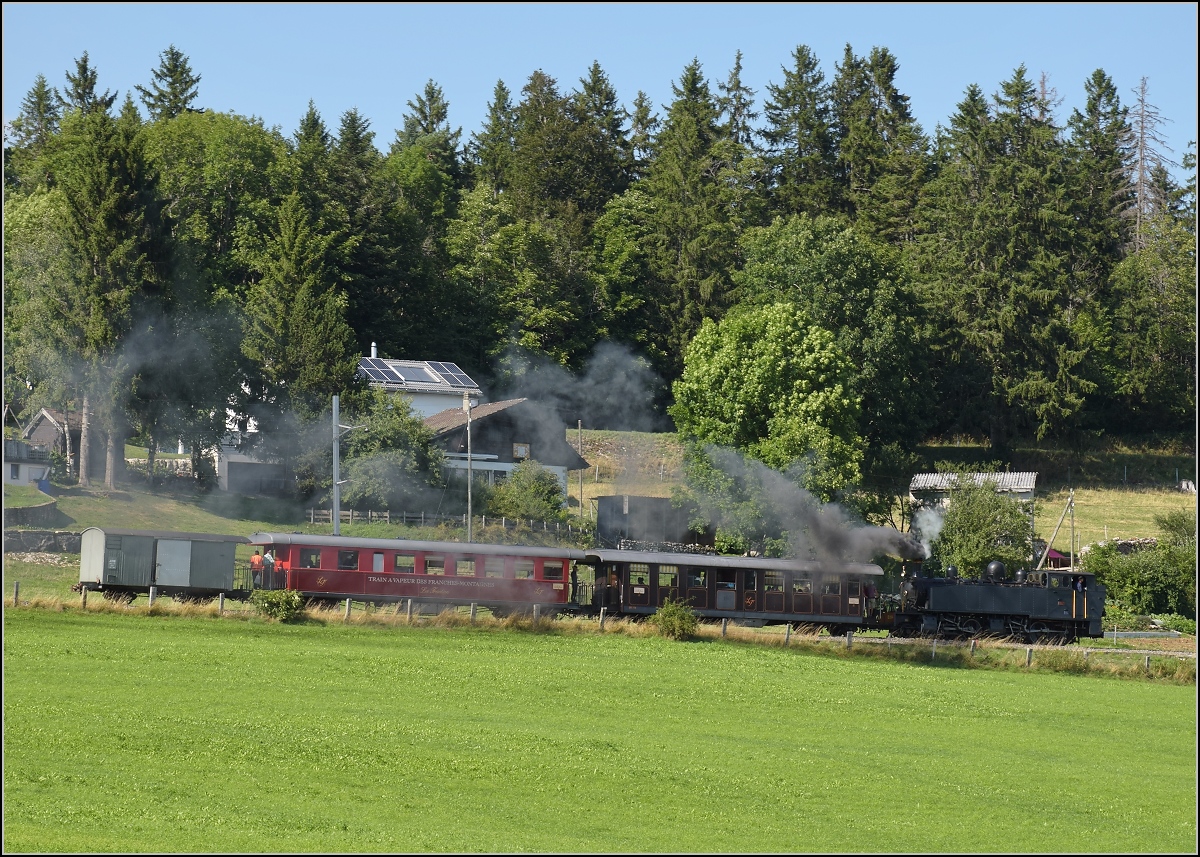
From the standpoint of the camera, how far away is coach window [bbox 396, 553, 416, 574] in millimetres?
41719

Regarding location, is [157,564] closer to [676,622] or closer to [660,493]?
[676,622]

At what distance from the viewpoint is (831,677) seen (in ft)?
117

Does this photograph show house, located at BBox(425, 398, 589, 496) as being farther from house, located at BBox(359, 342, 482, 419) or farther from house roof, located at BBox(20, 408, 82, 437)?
house roof, located at BBox(20, 408, 82, 437)

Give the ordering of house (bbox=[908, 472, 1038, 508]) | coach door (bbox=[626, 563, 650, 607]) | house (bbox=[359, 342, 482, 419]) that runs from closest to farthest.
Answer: coach door (bbox=[626, 563, 650, 607]) → house (bbox=[908, 472, 1038, 508]) → house (bbox=[359, 342, 482, 419])

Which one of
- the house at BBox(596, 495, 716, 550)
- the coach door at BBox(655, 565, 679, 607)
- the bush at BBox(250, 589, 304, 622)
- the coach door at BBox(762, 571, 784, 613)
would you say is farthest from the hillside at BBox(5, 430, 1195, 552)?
the coach door at BBox(762, 571, 784, 613)

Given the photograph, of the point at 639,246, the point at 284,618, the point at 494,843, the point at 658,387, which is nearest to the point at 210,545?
the point at 284,618

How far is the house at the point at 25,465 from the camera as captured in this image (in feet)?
193

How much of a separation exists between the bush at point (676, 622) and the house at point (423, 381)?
33.6 m

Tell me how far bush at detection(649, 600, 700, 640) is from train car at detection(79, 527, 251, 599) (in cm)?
1227

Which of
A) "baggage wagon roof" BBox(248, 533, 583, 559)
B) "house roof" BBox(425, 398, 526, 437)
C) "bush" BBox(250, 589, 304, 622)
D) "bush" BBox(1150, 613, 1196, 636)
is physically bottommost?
"bush" BBox(1150, 613, 1196, 636)

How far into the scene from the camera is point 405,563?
137ft

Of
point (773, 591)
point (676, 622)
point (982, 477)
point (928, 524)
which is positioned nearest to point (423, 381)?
point (928, 524)

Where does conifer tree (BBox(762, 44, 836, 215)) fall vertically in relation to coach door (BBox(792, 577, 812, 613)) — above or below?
above

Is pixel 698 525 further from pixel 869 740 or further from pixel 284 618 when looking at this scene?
pixel 869 740
